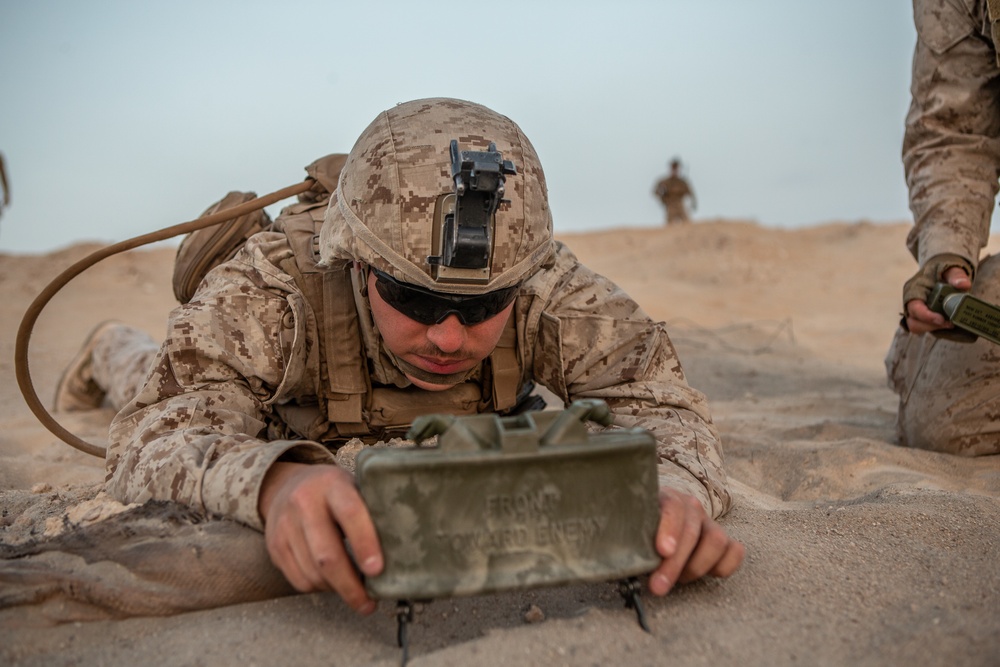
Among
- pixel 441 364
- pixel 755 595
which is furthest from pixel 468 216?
pixel 755 595

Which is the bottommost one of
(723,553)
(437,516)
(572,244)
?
(572,244)

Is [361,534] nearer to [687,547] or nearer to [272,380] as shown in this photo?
[687,547]

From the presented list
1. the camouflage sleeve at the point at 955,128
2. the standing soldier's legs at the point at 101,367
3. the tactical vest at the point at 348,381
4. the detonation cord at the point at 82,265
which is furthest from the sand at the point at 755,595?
the camouflage sleeve at the point at 955,128

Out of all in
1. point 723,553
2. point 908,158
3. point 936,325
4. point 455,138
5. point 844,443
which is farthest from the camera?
point 908,158

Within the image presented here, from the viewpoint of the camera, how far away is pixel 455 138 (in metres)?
2.39

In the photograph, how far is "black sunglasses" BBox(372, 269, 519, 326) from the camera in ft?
7.54

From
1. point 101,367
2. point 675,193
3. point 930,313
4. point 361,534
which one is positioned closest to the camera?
point 361,534

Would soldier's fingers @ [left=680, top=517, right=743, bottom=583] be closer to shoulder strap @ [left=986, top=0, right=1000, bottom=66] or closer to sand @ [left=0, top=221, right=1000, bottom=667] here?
sand @ [left=0, top=221, right=1000, bottom=667]

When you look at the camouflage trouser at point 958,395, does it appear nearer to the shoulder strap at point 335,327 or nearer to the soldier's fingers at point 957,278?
the soldier's fingers at point 957,278

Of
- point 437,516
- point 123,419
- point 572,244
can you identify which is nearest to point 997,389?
point 437,516

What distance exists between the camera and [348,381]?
9.07 feet

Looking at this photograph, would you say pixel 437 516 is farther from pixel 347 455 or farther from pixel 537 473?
pixel 347 455

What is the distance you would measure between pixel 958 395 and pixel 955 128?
1.14 meters

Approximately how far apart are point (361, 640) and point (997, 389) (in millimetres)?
2875
